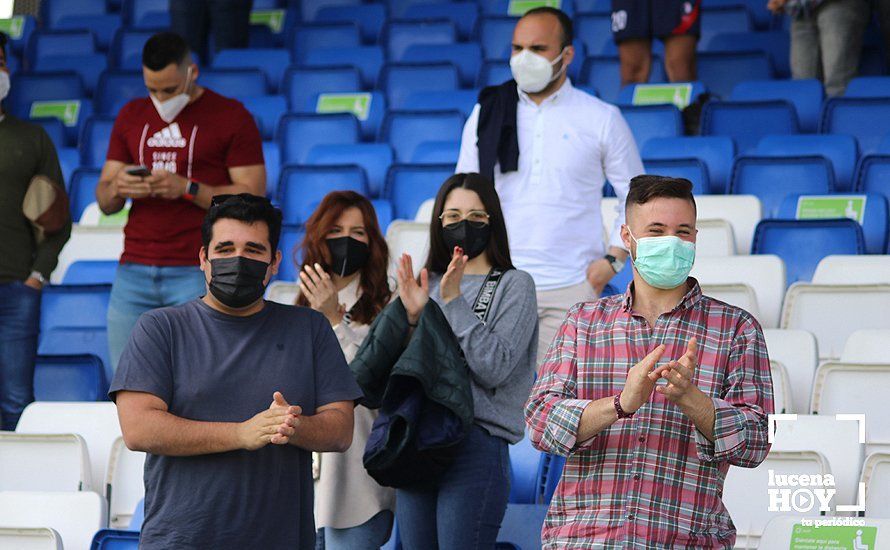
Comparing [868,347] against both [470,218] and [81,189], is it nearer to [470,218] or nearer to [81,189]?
[470,218]

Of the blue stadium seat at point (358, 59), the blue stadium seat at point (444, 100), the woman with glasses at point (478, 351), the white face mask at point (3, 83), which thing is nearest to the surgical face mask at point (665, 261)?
the woman with glasses at point (478, 351)

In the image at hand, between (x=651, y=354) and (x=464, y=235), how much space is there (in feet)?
3.92

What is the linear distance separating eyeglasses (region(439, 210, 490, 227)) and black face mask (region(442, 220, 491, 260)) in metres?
0.01

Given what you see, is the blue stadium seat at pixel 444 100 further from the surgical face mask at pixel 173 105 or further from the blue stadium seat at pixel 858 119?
the surgical face mask at pixel 173 105

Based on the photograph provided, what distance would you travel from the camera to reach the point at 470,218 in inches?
154

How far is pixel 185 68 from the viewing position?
5066 millimetres

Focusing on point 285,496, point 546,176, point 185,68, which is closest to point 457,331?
point 285,496

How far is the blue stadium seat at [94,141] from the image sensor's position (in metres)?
8.05

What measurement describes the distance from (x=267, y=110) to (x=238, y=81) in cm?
53

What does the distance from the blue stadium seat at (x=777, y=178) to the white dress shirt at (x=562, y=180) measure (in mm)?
1836

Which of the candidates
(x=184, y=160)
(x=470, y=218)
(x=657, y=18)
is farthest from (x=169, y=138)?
(x=657, y=18)

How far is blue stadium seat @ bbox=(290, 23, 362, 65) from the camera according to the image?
9.36m

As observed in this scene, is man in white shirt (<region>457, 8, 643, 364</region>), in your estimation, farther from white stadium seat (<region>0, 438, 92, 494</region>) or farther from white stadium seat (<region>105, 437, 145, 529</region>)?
white stadium seat (<region>0, 438, 92, 494</region>)

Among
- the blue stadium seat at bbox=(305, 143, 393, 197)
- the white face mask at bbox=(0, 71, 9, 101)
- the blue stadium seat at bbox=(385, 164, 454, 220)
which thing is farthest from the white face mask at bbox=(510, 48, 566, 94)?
the blue stadium seat at bbox=(305, 143, 393, 197)
